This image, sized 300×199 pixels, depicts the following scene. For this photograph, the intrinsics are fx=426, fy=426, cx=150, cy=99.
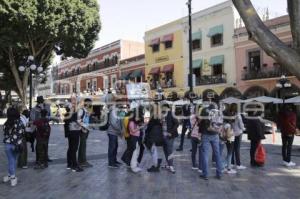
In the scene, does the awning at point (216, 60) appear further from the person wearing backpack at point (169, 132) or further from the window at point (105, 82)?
the person wearing backpack at point (169, 132)

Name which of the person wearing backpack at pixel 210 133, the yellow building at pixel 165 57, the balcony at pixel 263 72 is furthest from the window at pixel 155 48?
the person wearing backpack at pixel 210 133

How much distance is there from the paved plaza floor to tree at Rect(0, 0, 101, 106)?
1711 cm

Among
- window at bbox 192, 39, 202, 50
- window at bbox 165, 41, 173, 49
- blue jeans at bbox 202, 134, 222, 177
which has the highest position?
window at bbox 165, 41, 173, 49

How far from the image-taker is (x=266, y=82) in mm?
28781

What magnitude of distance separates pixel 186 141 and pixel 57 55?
19.0m

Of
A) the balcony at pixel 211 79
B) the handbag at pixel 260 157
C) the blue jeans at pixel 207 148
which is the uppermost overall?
the balcony at pixel 211 79

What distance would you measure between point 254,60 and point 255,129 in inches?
829

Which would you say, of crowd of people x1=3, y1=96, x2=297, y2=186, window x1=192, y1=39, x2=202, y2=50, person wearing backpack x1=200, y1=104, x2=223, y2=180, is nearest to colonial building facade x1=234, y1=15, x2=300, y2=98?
window x1=192, y1=39, x2=202, y2=50

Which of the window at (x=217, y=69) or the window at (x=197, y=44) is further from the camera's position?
the window at (x=197, y=44)

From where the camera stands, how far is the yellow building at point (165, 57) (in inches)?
1447

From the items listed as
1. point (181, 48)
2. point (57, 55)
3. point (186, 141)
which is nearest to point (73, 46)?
point (57, 55)

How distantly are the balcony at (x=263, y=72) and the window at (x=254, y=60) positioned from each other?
165 mm

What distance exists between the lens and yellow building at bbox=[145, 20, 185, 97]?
36750 millimetres

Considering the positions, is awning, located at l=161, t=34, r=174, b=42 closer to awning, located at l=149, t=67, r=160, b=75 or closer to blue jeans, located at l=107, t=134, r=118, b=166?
awning, located at l=149, t=67, r=160, b=75
